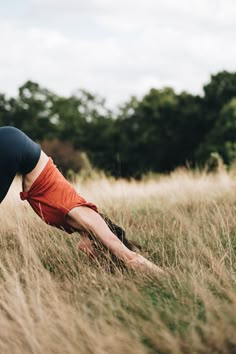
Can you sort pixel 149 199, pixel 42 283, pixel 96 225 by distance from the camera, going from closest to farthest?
1. pixel 42 283
2. pixel 96 225
3. pixel 149 199

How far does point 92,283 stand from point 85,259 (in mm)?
555

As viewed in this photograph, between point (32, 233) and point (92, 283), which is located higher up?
point (32, 233)

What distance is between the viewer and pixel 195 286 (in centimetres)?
267

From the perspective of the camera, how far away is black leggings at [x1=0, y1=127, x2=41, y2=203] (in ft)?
11.0

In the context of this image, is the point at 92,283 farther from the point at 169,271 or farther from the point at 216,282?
the point at 216,282

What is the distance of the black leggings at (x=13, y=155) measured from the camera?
336 centimetres

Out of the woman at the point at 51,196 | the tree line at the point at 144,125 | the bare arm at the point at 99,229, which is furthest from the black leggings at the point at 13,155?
the tree line at the point at 144,125

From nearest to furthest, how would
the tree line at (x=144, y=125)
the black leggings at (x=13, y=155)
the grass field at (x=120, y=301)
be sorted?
the grass field at (x=120, y=301) < the black leggings at (x=13, y=155) < the tree line at (x=144, y=125)

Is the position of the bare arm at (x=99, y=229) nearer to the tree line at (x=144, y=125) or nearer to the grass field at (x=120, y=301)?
the grass field at (x=120, y=301)

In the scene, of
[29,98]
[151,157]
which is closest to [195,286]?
[151,157]

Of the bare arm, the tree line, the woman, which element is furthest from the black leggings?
the tree line

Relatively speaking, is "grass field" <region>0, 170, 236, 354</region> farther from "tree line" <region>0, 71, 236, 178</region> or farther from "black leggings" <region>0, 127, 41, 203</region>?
"tree line" <region>0, 71, 236, 178</region>

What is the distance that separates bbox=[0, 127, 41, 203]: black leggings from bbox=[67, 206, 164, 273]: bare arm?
0.44 meters

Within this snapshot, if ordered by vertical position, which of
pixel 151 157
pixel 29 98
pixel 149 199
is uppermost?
pixel 29 98
